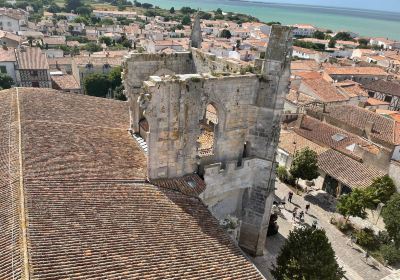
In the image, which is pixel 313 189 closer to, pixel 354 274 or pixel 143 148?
pixel 354 274

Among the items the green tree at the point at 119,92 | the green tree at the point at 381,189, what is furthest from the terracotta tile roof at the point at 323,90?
the green tree at the point at 119,92

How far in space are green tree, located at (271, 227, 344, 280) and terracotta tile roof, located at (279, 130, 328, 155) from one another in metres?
19.1

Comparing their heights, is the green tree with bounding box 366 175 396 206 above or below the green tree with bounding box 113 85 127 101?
above

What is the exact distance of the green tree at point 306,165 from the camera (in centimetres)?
3100

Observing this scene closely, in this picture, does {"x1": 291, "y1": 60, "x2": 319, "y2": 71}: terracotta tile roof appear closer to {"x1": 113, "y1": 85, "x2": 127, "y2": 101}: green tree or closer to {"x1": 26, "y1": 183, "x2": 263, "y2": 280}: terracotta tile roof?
{"x1": 113, "y1": 85, "x2": 127, "y2": 101}: green tree

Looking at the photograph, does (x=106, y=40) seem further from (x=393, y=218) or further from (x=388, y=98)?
(x=393, y=218)

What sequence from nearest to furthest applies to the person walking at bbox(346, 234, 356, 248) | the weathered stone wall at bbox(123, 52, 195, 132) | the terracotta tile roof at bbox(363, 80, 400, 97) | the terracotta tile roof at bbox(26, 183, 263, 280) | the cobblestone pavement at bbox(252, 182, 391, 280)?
the terracotta tile roof at bbox(26, 183, 263, 280) → the weathered stone wall at bbox(123, 52, 195, 132) → the cobblestone pavement at bbox(252, 182, 391, 280) → the person walking at bbox(346, 234, 356, 248) → the terracotta tile roof at bbox(363, 80, 400, 97)

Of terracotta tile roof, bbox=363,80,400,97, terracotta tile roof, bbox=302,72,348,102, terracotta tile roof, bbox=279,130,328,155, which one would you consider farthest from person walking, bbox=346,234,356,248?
terracotta tile roof, bbox=363,80,400,97

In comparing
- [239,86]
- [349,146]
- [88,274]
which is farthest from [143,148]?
[349,146]

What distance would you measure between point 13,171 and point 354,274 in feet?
65.2

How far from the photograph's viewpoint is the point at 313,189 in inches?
1310

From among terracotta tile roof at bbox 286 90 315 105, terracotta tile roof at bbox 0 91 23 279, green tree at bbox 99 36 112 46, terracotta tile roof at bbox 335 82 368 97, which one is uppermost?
terracotta tile roof at bbox 0 91 23 279

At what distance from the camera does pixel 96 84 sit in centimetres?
5962

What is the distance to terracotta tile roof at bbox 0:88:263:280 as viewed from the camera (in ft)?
35.1
